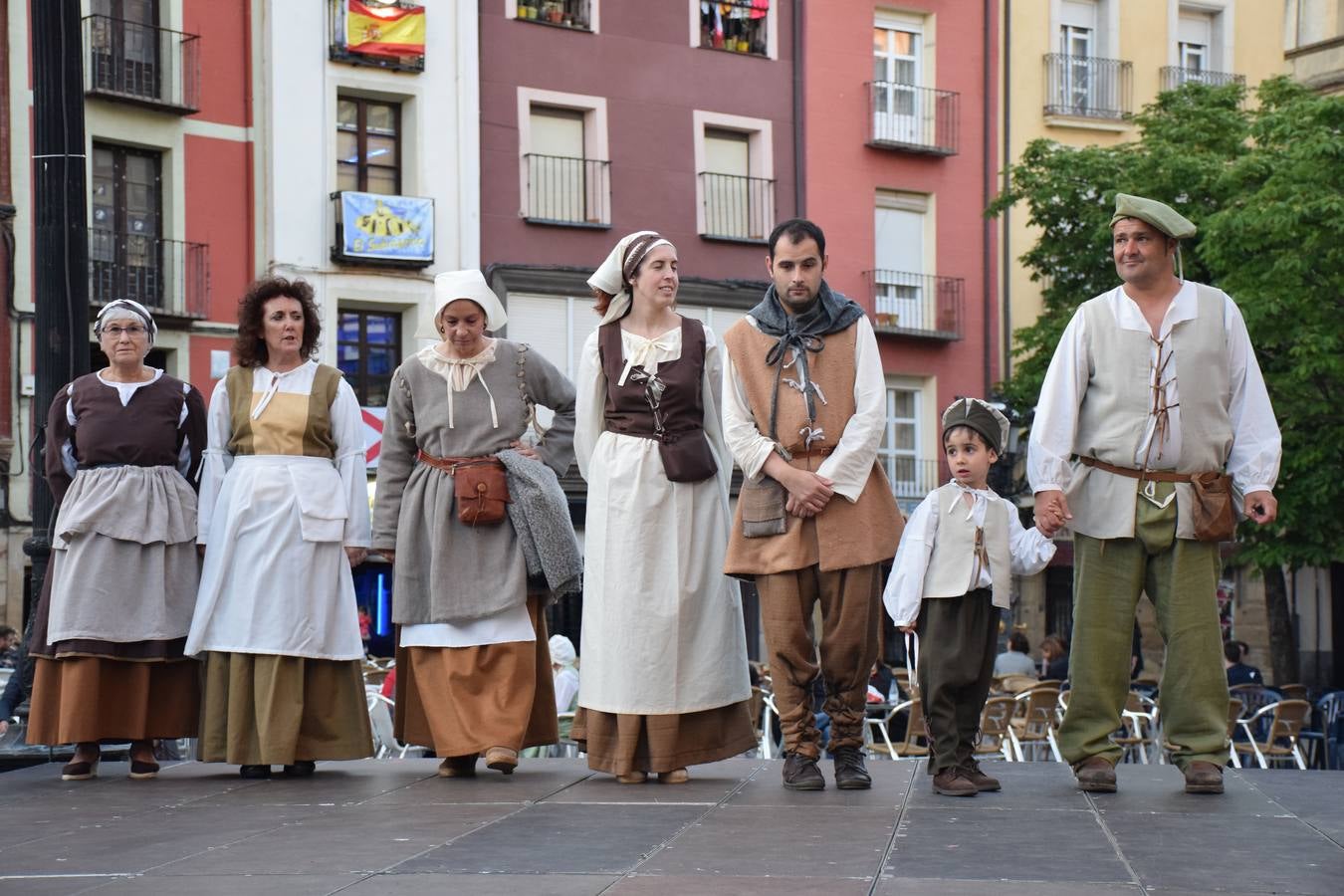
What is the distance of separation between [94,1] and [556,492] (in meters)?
21.9

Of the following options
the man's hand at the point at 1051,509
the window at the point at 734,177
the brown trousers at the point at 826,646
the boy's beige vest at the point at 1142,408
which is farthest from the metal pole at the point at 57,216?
the window at the point at 734,177

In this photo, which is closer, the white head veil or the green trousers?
the green trousers

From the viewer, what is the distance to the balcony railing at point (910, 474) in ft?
111

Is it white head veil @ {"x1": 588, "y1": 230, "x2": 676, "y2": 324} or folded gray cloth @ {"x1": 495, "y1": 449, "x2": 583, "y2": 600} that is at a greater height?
white head veil @ {"x1": 588, "y1": 230, "x2": 676, "y2": 324}

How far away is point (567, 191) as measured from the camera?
3128cm

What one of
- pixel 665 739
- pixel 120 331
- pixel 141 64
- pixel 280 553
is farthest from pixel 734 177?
pixel 665 739

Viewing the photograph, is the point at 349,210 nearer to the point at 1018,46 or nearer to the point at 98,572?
the point at 1018,46

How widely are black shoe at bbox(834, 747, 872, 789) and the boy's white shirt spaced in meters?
0.52

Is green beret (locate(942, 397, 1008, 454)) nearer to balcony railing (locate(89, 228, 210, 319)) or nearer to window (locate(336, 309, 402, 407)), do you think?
balcony railing (locate(89, 228, 210, 319))

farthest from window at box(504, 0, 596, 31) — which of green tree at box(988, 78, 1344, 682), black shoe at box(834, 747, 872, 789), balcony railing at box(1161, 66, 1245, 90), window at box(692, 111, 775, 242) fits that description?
black shoe at box(834, 747, 872, 789)

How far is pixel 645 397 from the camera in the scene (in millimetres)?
8047

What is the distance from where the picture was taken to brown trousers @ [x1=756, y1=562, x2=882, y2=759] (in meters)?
7.59

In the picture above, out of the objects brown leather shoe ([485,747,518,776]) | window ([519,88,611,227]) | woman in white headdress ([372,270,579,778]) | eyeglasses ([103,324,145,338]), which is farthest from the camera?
window ([519,88,611,227])

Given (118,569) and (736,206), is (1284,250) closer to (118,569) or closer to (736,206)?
(736,206)
